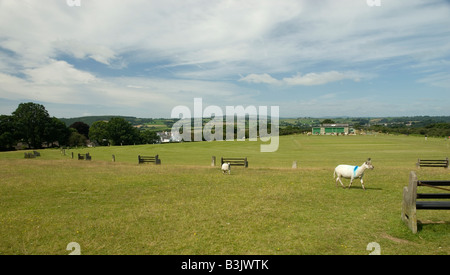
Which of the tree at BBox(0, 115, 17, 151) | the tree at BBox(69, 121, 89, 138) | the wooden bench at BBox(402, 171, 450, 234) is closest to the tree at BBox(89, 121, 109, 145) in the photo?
the tree at BBox(69, 121, 89, 138)

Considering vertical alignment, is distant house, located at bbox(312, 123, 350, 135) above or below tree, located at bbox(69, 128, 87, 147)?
above

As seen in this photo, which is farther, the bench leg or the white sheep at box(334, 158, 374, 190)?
the white sheep at box(334, 158, 374, 190)

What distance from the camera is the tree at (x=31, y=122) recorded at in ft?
252

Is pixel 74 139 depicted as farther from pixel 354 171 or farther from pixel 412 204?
pixel 412 204

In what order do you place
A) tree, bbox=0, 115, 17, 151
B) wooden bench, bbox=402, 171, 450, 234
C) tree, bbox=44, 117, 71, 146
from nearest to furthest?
1. wooden bench, bbox=402, 171, 450, 234
2. tree, bbox=0, 115, 17, 151
3. tree, bbox=44, 117, 71, 146

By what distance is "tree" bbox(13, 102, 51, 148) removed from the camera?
7669 centimetres

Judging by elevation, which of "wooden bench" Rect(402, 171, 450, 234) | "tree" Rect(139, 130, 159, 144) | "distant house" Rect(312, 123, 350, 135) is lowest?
"tree" Rect(139, 130, 159, 144)

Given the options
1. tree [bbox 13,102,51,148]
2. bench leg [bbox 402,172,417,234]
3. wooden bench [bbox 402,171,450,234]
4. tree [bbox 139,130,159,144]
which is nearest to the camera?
wooden bench [bbox 402,171,450,234]

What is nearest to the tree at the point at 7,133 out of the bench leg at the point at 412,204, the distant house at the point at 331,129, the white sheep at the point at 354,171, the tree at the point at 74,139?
the tree at the point at 74,139

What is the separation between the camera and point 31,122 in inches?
3095

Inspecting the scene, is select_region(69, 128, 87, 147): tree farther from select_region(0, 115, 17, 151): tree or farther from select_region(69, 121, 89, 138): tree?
select_region(69, 121, 89, 138): tree
